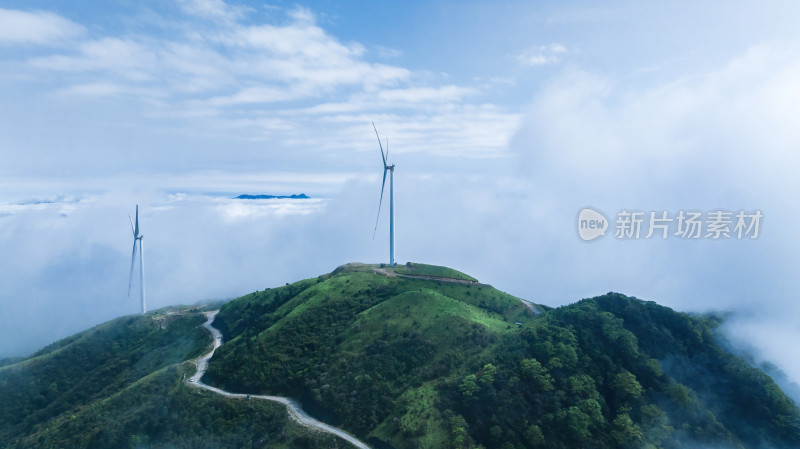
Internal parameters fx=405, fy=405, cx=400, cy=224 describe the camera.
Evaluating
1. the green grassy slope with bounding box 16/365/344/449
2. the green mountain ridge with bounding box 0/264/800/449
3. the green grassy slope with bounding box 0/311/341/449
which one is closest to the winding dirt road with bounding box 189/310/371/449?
the green mountain ridge with bounding box 0/264/800/449

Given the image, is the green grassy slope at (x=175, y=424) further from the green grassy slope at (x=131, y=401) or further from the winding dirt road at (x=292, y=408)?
the winding dirt road at (x=292, y=408)

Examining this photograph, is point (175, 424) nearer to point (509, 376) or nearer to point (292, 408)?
point (292, 408)

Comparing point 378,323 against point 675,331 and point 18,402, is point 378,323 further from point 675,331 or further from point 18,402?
point 18,402

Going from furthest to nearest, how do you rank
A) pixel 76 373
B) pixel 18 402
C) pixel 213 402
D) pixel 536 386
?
pixel 76 373 → pixel 18 402 → pixel 213 402 → pixel 536 386

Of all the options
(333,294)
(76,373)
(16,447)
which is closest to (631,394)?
(333,294)

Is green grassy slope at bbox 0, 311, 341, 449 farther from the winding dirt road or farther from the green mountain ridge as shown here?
the winding dirt road

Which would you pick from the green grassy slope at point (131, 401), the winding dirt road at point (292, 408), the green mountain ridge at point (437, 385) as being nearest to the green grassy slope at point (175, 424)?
the green grassy slope at point (131, 401)
